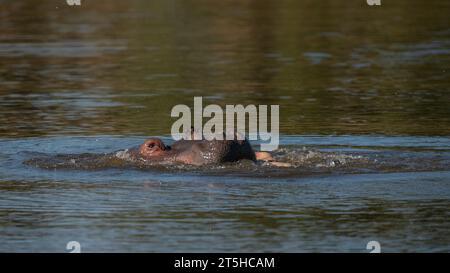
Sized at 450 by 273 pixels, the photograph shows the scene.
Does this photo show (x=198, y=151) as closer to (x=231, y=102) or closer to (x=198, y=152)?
(x=198, y=152)

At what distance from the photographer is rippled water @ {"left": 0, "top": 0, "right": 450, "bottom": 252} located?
978cm

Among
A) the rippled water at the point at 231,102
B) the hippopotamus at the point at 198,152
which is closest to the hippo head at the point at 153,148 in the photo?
the hippopotamus at the point at 198,152

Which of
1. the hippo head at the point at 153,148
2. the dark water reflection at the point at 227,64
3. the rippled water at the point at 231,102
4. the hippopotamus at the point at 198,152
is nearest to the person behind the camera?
the rippled water at the point at 231,102

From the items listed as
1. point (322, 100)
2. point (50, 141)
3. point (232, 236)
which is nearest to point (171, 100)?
point (322, 100)

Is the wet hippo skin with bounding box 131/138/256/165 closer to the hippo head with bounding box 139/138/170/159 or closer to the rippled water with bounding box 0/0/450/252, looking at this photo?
the hippo head with bounding box 139/138/170/159

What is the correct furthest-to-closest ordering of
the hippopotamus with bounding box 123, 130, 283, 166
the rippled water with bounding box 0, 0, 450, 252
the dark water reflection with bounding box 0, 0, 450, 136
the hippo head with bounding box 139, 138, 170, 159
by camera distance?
1. the dark water reflection with bounding box 0, 0, 450, 136
2. the hippo head with bounding box 139, 138, 170, 159
3. the hippopotamus with bounding box 123, 130, 283, 166
4. the rippled water with bounding box 0, 0, 450, 252

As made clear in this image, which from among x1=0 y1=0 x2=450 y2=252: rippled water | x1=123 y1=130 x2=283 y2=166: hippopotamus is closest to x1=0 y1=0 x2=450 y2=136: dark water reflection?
x1=0 y1=0 x2=450 y2=252: rippled water

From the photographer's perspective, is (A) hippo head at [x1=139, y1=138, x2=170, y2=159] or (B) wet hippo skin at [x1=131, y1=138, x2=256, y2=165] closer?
(B) wet hippo skin at [x1=131, y1=138, x2=256, y2=165]

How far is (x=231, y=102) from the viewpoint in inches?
697

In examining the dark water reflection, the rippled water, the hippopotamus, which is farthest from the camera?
the dark water reflection

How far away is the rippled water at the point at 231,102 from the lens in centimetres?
978

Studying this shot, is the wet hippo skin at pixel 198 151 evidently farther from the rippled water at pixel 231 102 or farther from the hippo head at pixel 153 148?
the rippled water at pixel 231 102

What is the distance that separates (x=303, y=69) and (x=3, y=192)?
35.4 ft

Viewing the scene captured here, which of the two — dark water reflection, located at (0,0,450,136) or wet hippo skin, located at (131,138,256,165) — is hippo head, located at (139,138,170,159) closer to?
wet hippo skin, located at (131,138,256,165)
